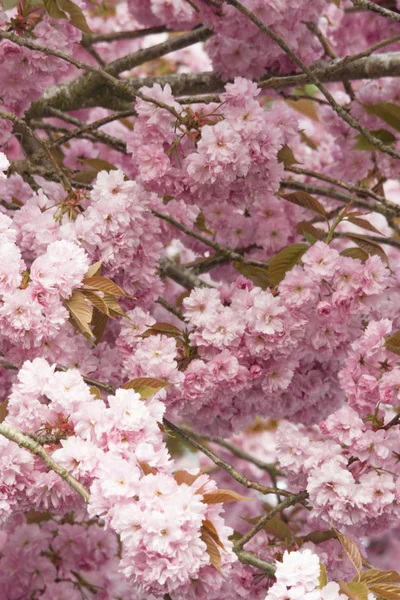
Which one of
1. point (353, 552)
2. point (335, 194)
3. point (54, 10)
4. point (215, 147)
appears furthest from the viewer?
point (335, 194)

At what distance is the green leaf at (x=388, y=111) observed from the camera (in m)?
2.34

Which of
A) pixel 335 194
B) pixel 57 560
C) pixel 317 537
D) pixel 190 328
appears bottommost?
pixel 57 560

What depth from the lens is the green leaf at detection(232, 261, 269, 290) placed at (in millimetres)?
2256

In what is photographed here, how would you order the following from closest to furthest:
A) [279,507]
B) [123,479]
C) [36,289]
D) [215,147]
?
[123,479]
[36,289]
[279,507]
[215,147]

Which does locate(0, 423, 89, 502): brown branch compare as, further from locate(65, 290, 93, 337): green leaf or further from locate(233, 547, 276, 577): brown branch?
locate(233, 547, 276, 577): brown branch

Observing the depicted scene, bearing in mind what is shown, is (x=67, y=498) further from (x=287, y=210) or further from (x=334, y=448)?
(x=287, y=210)

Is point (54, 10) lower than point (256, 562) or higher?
higher

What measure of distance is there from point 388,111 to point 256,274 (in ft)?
1.69

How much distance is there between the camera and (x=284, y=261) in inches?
84.0

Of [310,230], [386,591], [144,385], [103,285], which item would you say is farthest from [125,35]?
[386,591]

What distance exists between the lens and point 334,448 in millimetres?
1883

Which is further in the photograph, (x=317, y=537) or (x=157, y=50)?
(x=157, y=50)

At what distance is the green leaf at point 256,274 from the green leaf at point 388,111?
1.56 feet

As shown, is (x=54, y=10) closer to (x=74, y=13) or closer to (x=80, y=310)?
(x=74, y=13)
